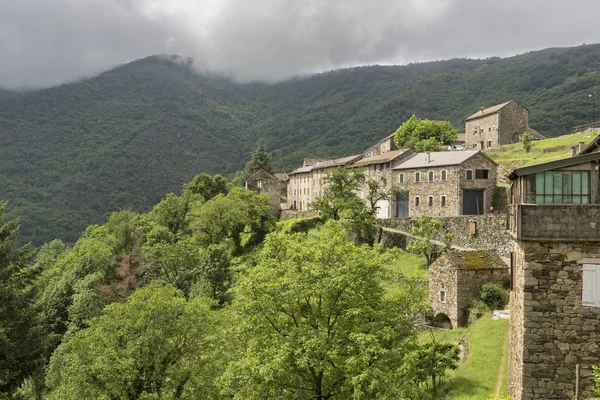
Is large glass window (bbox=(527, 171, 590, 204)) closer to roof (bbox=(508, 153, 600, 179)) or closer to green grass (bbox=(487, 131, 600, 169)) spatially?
roof (bbox=(508, 153, 600, 179))

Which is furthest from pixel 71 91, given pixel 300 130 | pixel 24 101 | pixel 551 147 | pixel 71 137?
pixel 551 147

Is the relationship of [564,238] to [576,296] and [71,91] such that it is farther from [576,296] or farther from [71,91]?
[71,91]

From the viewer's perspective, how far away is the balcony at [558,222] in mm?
12359

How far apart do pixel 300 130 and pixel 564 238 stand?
157 metres

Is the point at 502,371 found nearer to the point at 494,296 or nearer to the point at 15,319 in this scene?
the point at 494,296

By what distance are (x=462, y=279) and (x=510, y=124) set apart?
5155cm

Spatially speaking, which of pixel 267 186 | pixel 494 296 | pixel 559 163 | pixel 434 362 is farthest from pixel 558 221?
pixel 267 186

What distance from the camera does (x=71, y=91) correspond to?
173m

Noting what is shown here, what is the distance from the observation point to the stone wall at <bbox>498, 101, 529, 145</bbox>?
230ft

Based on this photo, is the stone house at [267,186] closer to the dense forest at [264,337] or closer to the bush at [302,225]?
the bush at [302,225]

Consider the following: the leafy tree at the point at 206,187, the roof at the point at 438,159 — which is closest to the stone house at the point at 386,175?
the roof at the point at 438,159

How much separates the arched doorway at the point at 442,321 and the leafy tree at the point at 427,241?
777 centimetres

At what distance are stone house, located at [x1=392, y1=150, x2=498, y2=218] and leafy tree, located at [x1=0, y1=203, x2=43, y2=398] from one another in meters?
36.0

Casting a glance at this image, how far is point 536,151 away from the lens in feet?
194
